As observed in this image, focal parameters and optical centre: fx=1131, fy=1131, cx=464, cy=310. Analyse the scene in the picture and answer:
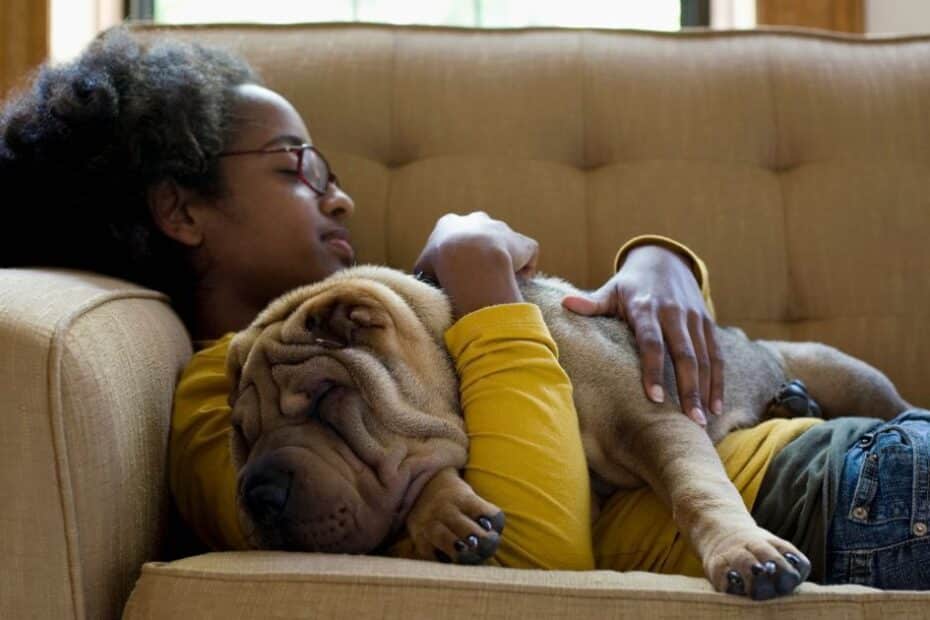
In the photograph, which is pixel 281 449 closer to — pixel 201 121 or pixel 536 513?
pixel 536 513

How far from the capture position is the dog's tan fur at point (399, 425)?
1384 mm

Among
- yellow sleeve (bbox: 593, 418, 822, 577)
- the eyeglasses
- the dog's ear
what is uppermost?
the eyeglasses

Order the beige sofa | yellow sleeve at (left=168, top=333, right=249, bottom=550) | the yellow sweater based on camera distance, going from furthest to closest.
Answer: the beige sofa, yellow sleeve at (left=168, top=333, right=249, bottom=550), the yellow sweater

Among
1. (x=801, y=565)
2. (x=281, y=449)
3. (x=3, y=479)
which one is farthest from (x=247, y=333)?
(x=801, y=565)

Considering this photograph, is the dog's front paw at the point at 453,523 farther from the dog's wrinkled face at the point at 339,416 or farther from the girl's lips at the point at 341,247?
the girl's lips at the point at 341,247

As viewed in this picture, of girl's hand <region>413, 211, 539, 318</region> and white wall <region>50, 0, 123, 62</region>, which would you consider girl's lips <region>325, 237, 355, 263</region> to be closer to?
girl's hand <region>413, 211, 539, 318</region>

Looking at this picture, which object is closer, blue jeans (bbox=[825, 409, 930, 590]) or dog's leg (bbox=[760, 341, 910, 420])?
blue jeans (bbox=[825, 409, 930, 590])

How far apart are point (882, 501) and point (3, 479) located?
1033mm

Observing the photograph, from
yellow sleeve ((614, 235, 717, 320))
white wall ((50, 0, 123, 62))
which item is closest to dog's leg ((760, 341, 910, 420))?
yellow sleeve ((614, 235, 717, 320))

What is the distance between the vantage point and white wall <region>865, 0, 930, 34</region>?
3100 millimetres

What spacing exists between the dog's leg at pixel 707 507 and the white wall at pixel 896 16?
76.8 inches

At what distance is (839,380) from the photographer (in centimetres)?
214

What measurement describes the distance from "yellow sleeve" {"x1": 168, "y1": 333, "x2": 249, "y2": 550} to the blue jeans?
0.80 metres

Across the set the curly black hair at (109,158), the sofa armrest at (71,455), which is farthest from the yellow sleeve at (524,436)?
the curly black hair at (109,158)
